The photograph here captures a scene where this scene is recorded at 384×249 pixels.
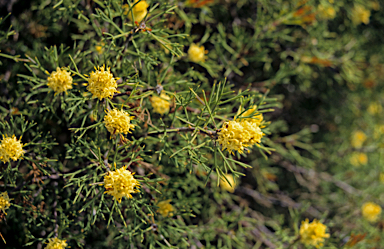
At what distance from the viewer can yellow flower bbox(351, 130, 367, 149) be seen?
1.67 m

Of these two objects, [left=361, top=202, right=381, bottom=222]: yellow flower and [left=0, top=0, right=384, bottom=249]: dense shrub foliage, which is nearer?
[left=0, top=0, right=384, bottom=249]: dense shrub foliage

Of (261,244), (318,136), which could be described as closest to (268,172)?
(261,244)

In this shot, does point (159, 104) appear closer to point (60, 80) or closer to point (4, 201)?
point (60, 80)

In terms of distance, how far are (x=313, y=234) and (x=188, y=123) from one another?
692 mm

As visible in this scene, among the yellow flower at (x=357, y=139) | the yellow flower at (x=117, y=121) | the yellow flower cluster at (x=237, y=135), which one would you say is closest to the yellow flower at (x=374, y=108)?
the yellow flower at (x=357, y=139)

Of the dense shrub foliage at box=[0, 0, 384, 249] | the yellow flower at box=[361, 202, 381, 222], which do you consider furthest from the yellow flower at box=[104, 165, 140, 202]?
the yellow flower at box=[361, 202, 381, 222]

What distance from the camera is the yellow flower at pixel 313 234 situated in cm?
98

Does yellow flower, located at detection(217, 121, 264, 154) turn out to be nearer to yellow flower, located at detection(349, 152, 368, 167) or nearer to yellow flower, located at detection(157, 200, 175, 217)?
yellow flower, located at detection(157, 200, 175, 217)

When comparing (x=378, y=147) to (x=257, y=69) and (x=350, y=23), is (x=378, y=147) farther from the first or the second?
(x=257, y=69)

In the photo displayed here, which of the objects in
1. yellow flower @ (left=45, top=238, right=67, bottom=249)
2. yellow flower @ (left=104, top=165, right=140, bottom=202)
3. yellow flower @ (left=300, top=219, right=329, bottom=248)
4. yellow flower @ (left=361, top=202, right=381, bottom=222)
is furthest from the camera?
yellow flower @ (left=361, top=202, right=381, bottom=222)

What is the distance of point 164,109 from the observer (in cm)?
83

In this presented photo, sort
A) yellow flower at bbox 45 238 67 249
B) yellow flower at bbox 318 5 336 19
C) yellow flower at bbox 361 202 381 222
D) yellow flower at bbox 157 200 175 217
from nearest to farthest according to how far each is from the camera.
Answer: yellow flower at bbox 45 238 67 249 < yellow flower at bbox 157 200 175 217 < yellow flower at bbox 318 5 336 19 < yellow flower at bbox 361 202 381 222

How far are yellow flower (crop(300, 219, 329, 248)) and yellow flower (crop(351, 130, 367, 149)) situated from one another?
0.88 meters

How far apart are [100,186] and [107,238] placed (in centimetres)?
31
